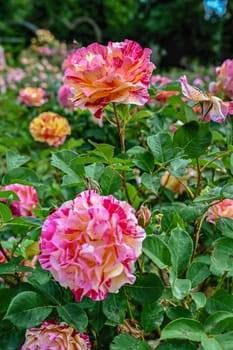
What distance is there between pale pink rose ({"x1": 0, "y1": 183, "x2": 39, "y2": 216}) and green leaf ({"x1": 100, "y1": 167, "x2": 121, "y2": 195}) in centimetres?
25

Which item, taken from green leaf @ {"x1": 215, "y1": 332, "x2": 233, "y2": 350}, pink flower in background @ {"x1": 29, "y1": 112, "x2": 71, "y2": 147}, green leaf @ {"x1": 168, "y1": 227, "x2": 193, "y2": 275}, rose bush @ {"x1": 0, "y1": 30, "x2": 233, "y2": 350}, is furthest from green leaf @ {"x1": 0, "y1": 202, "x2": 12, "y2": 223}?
pink flower in background @ {"x1": 29, "y1": 112, "x2": 71, "y2": 147}

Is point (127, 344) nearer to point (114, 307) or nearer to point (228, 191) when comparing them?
point (114, 307)

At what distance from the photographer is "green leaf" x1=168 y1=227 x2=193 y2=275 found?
0.72 metres

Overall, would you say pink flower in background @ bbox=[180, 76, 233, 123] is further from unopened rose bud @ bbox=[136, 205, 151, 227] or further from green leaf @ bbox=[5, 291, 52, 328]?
green leaf @ bbox=[5, 291, 52, 328]

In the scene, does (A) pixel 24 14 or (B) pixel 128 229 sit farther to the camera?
(A) pixel 24 14

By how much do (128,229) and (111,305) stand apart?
14cm

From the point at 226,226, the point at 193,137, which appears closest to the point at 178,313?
the point at 226,226

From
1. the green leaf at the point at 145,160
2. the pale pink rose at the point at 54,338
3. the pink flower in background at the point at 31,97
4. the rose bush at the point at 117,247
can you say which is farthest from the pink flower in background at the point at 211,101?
the pink flower in background at the point at 31,97

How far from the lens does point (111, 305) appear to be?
74cm

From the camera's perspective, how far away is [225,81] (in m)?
1.05

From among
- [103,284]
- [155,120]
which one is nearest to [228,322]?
[103,284]

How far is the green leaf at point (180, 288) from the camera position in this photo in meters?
0.66

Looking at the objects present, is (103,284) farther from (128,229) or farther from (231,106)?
(231,106)

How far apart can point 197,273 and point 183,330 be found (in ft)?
0.42
